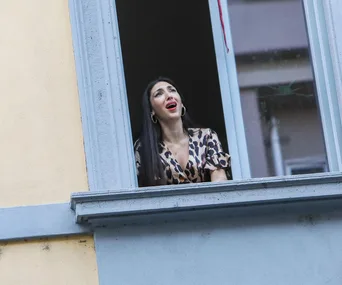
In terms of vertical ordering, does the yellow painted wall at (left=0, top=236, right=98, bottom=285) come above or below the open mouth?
below

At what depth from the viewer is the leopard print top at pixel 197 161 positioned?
7.75 m

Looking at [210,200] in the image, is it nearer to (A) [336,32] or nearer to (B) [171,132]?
(B) [171,132]

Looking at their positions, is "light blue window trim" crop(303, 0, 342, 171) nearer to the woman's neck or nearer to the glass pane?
the glass pane

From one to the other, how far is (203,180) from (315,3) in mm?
1221

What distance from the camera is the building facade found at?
721 cm

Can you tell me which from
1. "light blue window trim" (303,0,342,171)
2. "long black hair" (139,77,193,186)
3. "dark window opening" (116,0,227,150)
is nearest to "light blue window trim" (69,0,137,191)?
"long black hair" (139,77,193,186)

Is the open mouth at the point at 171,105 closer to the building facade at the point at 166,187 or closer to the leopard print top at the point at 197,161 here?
the leopard print top at the point at 197,161

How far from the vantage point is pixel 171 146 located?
7.91 m

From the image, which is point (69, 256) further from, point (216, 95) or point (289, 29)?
point (216, 95)

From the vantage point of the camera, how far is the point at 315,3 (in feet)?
26.0

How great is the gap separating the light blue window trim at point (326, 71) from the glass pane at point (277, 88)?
10 cm

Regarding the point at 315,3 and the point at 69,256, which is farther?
the point at 315,3

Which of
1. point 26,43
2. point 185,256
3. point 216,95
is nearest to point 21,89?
point 26,43

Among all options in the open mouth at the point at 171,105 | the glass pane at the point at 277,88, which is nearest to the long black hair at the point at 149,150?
the open mouth at the point at 171,105
